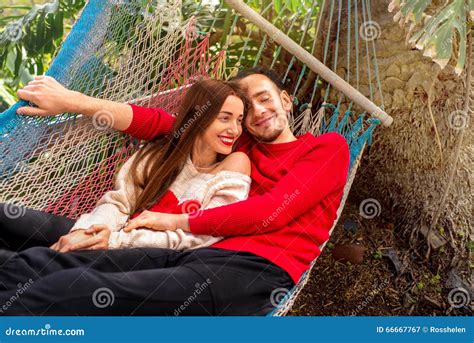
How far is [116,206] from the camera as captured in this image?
6.33 ft

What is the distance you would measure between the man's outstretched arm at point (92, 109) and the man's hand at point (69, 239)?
397 mm

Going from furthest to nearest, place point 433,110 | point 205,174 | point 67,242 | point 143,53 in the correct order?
point 433,110 → point 143,53 → point 205,174 → point 67,242

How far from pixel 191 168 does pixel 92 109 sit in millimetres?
341

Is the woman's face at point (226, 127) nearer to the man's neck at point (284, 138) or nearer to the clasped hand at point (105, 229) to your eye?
the man's neck at point (284, 138)

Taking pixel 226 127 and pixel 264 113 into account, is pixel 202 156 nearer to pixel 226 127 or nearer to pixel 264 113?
pixel 226 127

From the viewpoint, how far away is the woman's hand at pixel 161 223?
1827mm

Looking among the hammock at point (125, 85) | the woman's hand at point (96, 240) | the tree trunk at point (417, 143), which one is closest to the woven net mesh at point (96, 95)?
the hammock at point (125, 85)

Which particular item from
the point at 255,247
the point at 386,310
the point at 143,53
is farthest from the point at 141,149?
the point at 386,310

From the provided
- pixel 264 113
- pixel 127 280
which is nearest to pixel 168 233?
pixel 127 280

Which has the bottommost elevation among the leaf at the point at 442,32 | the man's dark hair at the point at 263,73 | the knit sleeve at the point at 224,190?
the knit sleeve at the point at 224,190

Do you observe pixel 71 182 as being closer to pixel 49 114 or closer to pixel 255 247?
pixel 49 114

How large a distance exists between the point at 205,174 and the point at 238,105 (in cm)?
23

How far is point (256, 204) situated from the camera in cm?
181

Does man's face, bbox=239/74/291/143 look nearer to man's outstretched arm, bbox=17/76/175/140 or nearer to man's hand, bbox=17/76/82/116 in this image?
man's outstretched arm, bbox=17/76/175/140
